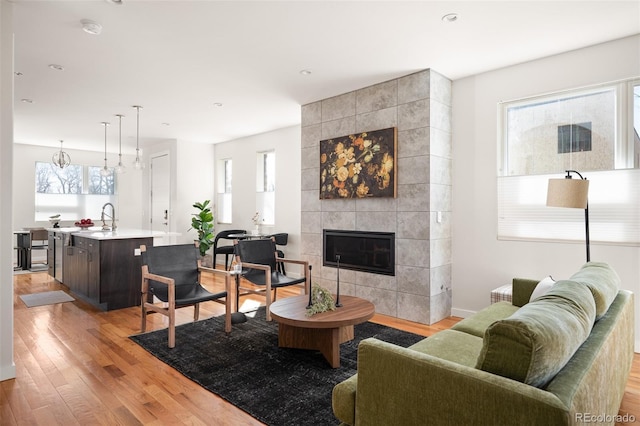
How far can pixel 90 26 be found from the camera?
3094 millimetres

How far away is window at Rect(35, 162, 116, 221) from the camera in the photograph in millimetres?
9109

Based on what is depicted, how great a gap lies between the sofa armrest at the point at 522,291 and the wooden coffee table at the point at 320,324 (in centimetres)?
124

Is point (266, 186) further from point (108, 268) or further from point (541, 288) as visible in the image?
point (541, 288)

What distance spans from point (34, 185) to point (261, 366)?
888 cm

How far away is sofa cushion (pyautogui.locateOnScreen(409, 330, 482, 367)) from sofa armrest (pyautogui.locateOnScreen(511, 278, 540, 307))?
992 mm

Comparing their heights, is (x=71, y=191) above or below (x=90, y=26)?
below

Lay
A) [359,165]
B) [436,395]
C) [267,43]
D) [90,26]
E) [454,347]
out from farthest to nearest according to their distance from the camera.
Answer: [359,165] < [267,43] < [90,26] < [454,347] < [436,395]

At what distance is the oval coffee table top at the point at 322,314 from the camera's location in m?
2.80

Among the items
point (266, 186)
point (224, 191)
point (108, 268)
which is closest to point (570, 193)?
point (108, 268)

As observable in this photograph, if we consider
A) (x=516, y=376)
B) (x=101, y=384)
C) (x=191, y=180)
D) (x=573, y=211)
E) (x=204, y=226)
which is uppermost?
(x=191, y=180)

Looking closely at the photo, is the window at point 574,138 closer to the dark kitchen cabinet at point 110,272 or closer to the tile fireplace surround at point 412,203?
the tile fireplace surround at point 412,203

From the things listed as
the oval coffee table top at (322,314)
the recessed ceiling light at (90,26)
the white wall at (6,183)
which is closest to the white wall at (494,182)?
the oval coffee table top at (322,314)

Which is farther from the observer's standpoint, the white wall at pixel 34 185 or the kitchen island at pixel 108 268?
the white wall at pixel 34 185

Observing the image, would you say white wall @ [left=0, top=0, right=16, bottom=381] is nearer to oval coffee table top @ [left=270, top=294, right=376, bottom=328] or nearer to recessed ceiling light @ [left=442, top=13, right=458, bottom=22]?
oval coffee table top @ [left=270, top=294, right=376, bottom=328]
